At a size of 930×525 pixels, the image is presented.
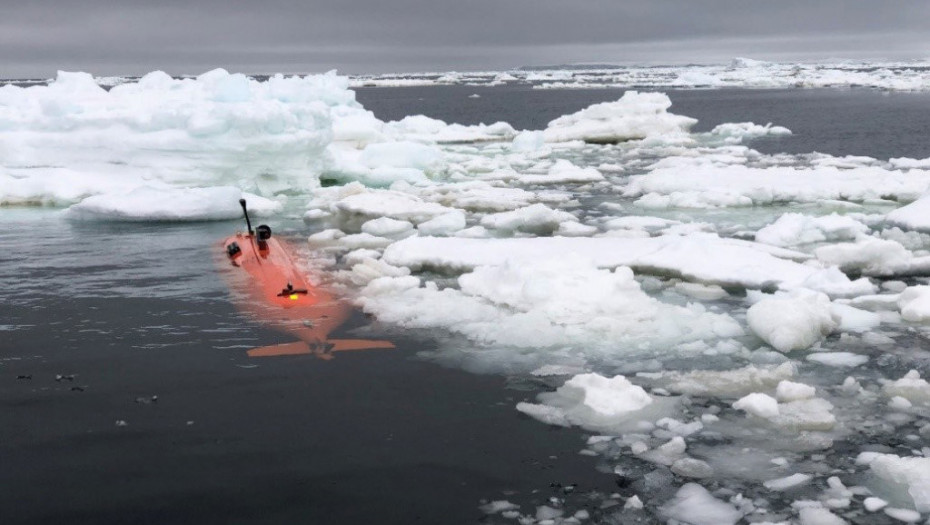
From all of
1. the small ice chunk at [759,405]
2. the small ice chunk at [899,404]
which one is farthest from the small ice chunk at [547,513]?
the small ice chunk at [899,404]

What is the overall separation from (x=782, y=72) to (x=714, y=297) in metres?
113

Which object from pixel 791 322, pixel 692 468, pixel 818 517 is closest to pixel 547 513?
pixel 692 468

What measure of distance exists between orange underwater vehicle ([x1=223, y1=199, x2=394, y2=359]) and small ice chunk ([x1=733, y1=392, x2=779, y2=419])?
3.10m

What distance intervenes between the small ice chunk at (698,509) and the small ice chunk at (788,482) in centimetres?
37

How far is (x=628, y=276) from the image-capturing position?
340 inches

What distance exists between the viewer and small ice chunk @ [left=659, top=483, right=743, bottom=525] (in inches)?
182

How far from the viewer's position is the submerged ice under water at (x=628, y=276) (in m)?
5.29

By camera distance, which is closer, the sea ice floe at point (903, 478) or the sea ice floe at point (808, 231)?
the sea ice floe at point (903, 478)

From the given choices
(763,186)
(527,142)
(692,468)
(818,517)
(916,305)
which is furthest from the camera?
(527,142)

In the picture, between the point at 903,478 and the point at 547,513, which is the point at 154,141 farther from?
the point at 903,478

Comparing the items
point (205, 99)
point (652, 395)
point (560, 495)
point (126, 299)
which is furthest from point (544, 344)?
point (205, 99)

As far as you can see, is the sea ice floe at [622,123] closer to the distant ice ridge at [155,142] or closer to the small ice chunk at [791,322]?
the distant ice ridge at [155,142]

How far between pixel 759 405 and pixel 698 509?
149 centimetres

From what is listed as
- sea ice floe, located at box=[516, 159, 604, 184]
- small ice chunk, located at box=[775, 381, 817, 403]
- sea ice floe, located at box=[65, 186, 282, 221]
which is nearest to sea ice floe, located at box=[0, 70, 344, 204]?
sea ice floe, located at box=[65, 186, 282, 221]
